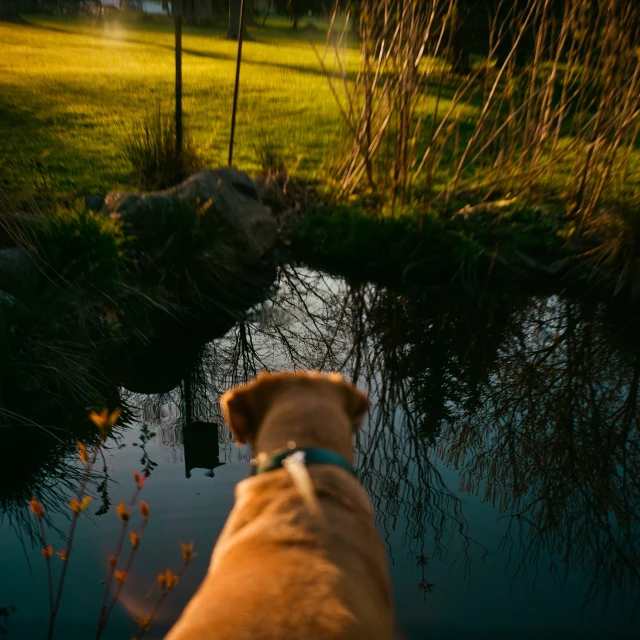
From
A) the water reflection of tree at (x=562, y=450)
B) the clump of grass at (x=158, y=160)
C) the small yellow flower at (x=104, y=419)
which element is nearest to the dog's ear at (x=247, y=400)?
the small yellow flower at (x=104, y=419)

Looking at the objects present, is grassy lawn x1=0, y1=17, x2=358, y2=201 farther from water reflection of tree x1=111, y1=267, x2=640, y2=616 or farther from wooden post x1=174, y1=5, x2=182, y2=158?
water reflection of tree x1=111, y1=267, x2=640, y2=616

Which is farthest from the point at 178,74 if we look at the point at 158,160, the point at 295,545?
the point at 295,545

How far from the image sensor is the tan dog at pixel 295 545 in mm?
1216

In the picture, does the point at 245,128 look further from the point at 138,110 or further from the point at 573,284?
the point at 573,284

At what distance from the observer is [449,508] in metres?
3.07

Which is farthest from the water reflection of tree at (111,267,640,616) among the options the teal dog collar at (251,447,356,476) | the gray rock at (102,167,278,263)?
the teal dog collar at (251,447,356,476)

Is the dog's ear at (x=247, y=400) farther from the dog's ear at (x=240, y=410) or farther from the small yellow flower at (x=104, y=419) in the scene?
the small yellow flower at (x=104, y=419)

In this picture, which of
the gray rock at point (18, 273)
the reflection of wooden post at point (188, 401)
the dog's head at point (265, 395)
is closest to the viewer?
the dog's head at point (265, 395)

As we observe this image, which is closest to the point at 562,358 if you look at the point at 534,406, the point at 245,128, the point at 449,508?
the point at 534,406

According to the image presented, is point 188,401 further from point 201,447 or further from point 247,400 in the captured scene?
point 247,400

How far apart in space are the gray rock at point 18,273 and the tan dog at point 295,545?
7.85 ft

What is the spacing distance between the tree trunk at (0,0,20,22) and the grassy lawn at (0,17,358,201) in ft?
0.66

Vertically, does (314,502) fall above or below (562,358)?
above

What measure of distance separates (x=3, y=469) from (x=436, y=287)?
11.8 feet
